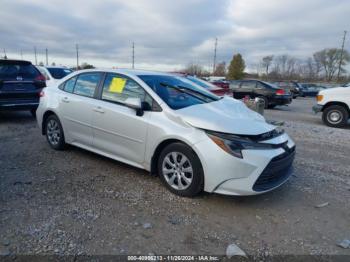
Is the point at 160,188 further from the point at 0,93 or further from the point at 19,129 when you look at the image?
the point at 0,93

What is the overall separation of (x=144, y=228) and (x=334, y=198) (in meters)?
2.62

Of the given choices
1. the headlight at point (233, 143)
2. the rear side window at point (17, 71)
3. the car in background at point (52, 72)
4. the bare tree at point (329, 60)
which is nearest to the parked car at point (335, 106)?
the headlight at point (233, 143)

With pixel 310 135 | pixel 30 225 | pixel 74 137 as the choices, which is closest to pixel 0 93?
pixel 74 137

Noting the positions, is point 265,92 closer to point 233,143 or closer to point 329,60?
point 233,143

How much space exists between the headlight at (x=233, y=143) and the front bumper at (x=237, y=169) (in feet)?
0.15

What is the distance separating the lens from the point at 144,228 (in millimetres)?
2900

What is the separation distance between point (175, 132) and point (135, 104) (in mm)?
697

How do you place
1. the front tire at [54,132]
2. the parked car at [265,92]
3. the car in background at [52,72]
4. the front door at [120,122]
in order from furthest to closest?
the parked car at [265,92] → the car in background at [52,72] → the front tire at [54,132] → the front door at [120,122]

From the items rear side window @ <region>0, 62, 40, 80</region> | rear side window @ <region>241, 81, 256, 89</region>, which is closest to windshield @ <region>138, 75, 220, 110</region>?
rear side window @ <region>0, 62, 40, 80</region>

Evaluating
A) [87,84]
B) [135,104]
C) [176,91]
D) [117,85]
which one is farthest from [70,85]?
[176,91]

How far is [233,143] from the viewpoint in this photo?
10.4 feet

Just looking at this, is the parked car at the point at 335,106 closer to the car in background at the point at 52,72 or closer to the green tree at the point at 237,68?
the car in background at the point at 52,72

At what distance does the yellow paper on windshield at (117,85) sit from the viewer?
418 centimetres

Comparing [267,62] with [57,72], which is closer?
[57,72]
